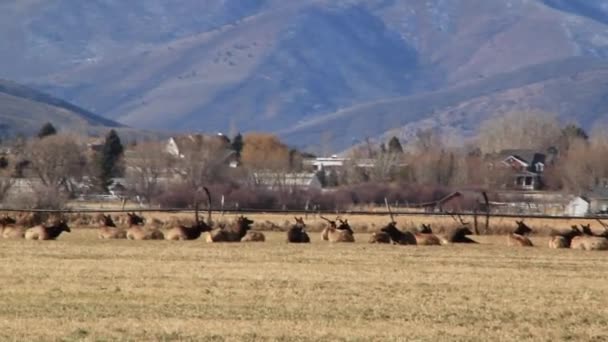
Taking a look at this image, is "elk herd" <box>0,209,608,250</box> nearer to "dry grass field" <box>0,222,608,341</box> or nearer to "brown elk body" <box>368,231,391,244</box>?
"brown elk body" <box>368,231,391,244</box>

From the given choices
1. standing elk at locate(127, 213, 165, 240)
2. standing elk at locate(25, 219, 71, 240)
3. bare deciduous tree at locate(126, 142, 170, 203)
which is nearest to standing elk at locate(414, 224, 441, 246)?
standing elk at locate(127, 213, 165, 240)

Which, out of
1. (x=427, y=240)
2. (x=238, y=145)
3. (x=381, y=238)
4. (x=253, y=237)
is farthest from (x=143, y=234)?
(x=238, y=145)

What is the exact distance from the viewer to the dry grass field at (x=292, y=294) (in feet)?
66.8

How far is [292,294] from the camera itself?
25.0 m

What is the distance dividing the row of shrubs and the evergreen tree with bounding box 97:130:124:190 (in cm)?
1425

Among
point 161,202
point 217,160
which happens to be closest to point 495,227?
point 161,202

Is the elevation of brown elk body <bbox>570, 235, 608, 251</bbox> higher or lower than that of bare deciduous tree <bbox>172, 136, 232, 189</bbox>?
lower

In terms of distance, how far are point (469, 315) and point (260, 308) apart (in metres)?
3.27

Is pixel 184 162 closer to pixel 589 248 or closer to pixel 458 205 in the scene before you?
pixel 458 205

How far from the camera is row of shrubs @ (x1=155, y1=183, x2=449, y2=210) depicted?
8544cm

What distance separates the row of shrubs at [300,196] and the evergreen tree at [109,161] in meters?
14.2

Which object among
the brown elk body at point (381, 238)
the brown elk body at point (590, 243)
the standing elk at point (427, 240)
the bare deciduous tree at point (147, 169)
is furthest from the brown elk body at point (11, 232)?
the bare deciduous tree at point (147, 169)

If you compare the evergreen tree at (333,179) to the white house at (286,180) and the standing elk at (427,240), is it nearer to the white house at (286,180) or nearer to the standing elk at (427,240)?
the white house at (286,180)

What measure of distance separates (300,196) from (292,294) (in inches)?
2650
